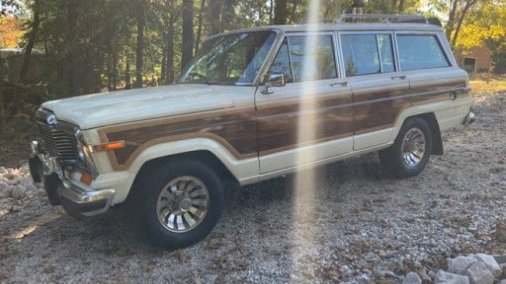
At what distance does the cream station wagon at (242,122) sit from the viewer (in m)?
4.27

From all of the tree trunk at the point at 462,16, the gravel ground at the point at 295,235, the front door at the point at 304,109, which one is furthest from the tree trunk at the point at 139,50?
the tree trunk at the point at 462,16

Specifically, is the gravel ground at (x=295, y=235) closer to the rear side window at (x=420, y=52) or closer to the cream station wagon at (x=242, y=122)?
the cream station wagon at (x=242, y=122)

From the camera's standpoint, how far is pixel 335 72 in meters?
5.74

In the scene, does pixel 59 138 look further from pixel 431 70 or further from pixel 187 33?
pixel 187 33

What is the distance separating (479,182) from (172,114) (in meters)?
4.33

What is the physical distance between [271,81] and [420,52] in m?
2.86

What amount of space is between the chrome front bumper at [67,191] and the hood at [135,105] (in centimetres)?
53

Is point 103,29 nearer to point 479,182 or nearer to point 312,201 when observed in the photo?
point 312,201

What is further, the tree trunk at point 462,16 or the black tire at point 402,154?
the tree trunk at point 462,16

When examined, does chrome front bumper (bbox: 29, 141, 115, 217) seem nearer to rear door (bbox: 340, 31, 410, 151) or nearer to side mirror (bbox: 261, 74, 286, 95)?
side mirror (bbox: 261, 74, 286, 95)

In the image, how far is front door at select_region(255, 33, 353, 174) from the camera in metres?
5.09

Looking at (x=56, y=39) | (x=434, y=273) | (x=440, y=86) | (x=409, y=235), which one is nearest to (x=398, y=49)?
(x=440, y=86)

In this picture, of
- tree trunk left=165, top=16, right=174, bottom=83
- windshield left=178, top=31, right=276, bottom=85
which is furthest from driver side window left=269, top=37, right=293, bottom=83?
tree trunk left=165, top=16, right=174, bottom=83

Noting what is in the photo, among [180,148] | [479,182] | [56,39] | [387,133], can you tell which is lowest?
[479,182]
